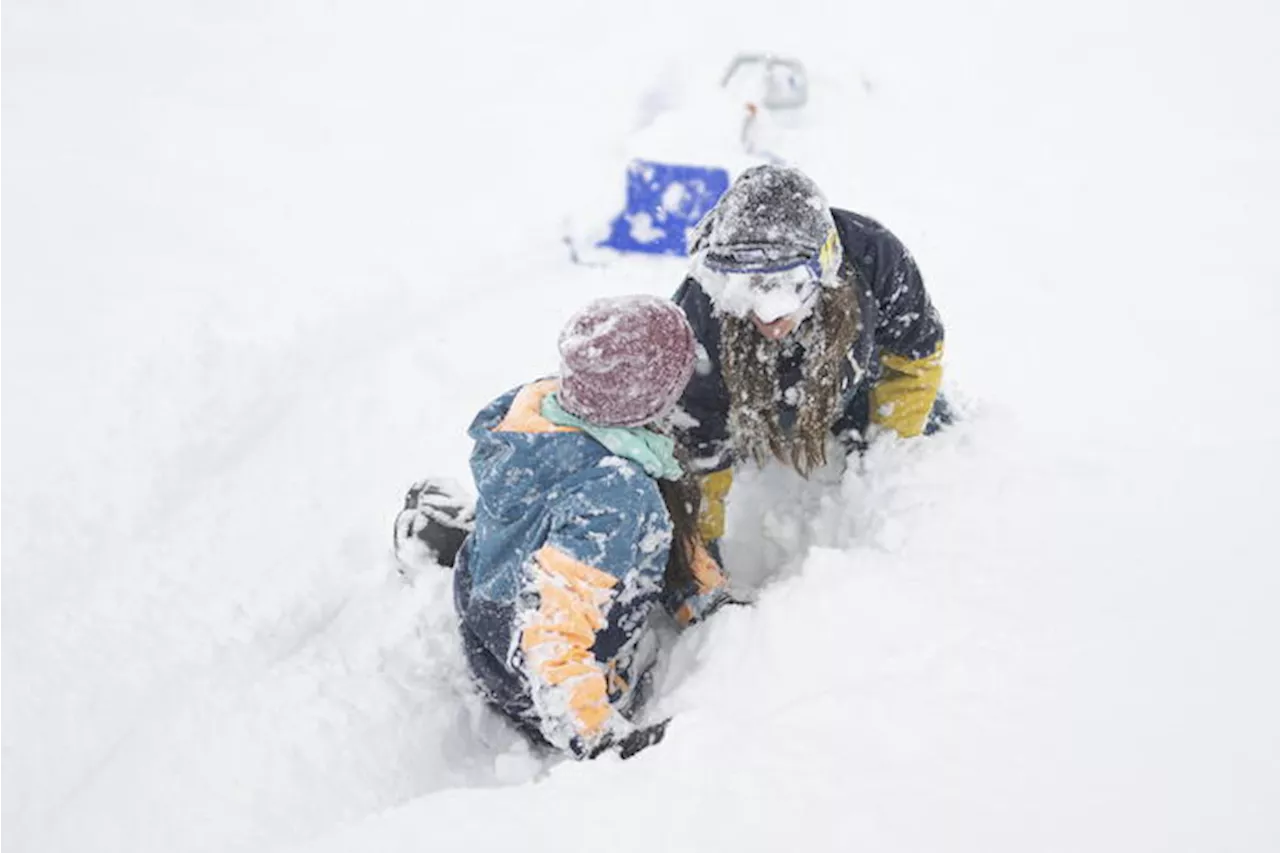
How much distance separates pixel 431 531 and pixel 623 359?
43.3 inches

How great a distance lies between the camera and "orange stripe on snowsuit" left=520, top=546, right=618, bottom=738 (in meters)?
1.73

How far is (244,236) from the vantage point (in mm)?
4371

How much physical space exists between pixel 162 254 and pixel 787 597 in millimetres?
3508

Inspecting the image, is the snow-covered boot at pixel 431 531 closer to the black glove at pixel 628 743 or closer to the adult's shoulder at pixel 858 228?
the black glove at pixel 628 743

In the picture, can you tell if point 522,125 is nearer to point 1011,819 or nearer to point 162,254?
point 162,254

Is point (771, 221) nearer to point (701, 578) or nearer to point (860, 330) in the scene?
point (860, 330)

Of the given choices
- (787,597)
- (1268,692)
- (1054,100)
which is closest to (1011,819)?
(1268,692)

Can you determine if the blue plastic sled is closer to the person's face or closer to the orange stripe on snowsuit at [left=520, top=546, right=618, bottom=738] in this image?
the person's face

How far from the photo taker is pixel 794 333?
2133 millimetres

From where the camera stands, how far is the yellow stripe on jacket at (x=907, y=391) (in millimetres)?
2438

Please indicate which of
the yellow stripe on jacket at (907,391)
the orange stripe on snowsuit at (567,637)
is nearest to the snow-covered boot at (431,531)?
the orange stripe on snowsuit at (567,637)

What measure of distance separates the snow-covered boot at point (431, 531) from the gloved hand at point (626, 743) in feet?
3.05

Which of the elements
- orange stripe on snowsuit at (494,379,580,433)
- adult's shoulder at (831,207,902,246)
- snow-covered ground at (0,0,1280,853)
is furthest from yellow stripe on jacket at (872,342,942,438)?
orange stripe on snowsuit at (494,379,580,433)

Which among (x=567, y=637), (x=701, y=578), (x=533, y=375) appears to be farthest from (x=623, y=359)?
(x=533, y=375)
